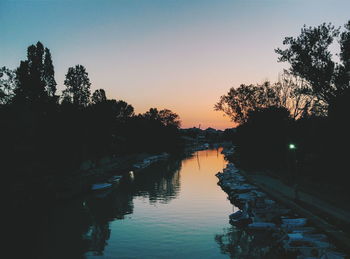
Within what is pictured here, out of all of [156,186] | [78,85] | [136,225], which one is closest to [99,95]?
[78,85]

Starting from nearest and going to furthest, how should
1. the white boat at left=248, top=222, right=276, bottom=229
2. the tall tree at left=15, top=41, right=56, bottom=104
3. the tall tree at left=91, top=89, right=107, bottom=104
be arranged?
1. the white boat at left=248, top=222, right=276, bottom=229
2. the tall tree at left=15, top=41, right=56, bottom=104
3. the tall tree at left=91, top=89, right=107, bottom=104

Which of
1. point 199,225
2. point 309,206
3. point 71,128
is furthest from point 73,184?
point 309,206

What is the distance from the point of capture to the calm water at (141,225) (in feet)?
89.3

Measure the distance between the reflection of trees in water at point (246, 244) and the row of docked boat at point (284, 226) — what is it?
1.97ft

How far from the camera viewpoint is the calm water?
89.3 feet

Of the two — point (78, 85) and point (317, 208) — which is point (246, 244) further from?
point (78, 85)

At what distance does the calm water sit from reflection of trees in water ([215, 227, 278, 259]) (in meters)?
0.62

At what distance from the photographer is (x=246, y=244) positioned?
28031 millimetres

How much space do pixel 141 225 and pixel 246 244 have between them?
41.6 feet

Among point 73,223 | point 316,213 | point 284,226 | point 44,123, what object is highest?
point 44,123

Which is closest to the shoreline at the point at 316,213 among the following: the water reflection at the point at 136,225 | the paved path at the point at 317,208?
the paved path at the point at 317,208

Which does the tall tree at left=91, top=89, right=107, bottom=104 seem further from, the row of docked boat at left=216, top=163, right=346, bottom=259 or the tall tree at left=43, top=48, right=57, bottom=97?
the row of docked boat at left=216, top=163, right=346, bottom=259

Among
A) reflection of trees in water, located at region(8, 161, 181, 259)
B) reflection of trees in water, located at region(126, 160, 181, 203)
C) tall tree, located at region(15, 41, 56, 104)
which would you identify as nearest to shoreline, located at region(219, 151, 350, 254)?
reflection of trees in water, located at region(126, 160, 181, 203)

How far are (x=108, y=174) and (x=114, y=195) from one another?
65.1ft
